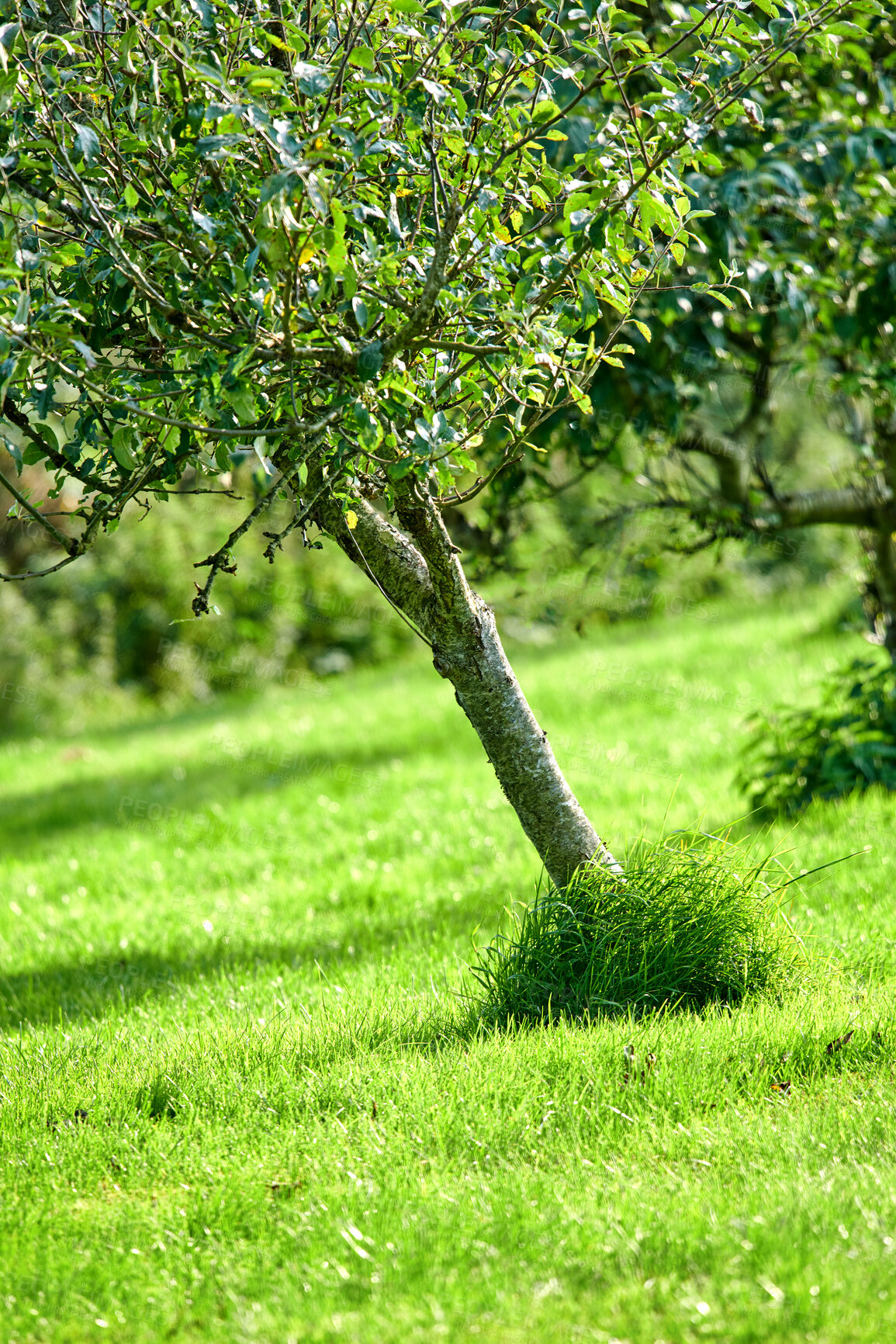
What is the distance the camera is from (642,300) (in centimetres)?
473

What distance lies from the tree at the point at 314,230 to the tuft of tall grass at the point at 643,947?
1.30m

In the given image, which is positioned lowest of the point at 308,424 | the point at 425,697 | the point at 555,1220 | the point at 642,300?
the point at 555,1220

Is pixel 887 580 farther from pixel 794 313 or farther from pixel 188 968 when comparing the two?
pixel 188 968

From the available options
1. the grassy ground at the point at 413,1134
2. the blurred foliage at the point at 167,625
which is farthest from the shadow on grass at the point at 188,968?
the blurred foliage at the point at 167,625

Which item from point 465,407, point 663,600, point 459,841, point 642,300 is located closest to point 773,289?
point 642,300

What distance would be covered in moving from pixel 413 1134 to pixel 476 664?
4.66 ft

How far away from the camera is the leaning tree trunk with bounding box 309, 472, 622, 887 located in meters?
3.54

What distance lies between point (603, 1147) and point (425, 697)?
308 inches

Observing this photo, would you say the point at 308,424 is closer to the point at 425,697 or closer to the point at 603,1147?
the point at 603,1147

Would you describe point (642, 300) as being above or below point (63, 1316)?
above

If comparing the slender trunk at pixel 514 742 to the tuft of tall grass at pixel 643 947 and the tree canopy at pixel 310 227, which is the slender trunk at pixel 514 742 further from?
the tree canopy at pixel 310 227

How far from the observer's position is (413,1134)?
2934 mm

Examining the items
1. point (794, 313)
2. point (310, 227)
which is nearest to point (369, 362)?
point (310, 227)

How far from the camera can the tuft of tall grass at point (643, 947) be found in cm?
357
